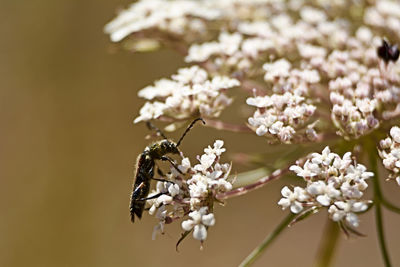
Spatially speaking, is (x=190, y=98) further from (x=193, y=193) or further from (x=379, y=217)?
(x=379, y=217)

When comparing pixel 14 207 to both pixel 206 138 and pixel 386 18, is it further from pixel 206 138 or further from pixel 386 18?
pixel 386 18

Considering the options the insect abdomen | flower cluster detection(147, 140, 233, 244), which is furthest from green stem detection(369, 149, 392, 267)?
the insect abdomen

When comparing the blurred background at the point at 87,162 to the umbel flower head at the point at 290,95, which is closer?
the umbel flower head at the point at 290,95

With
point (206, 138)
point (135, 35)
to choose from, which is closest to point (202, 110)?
point (135, 35)

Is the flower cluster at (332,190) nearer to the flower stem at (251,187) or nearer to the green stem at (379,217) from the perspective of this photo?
the flower stem at (251,187)

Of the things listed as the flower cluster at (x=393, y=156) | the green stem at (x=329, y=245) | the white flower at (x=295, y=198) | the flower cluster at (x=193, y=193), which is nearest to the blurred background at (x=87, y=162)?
the green stem at (x=329, y=245)

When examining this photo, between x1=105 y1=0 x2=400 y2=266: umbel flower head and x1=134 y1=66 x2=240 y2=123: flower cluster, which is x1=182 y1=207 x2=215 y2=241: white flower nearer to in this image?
x1=105 y1=0 x2=400 y2=266: umbel flower head
